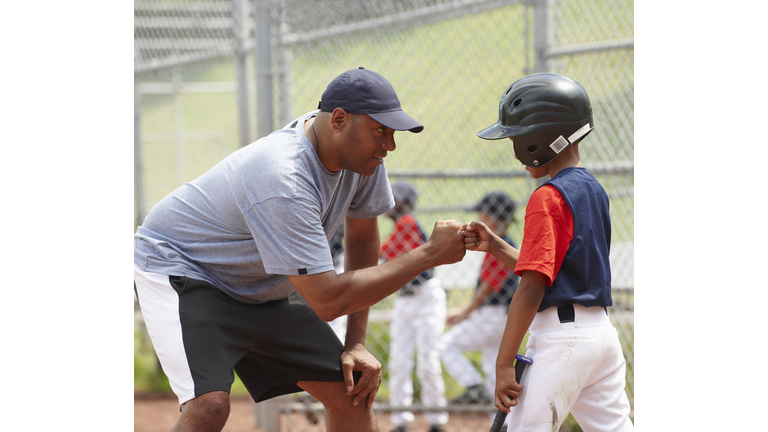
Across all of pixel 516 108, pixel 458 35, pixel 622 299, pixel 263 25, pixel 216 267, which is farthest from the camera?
pixel 622 299

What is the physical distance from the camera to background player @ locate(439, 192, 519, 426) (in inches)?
197

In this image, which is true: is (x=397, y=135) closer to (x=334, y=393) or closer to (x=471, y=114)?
(x=471, y=114)

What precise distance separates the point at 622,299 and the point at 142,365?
190 inches

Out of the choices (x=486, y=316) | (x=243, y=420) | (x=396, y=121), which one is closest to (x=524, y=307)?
(x=396, y=121)

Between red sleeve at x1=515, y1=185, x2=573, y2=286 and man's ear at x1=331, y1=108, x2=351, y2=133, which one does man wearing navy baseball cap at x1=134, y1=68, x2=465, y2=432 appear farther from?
red sleeve at x1=515, y1=185, x2=573, y2=286

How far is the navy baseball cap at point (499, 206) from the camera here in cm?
496

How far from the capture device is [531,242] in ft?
7.64

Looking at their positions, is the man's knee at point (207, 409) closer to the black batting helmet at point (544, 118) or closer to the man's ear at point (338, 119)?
the man's ear at point (338, 119)

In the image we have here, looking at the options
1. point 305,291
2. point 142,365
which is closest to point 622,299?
point 305,291

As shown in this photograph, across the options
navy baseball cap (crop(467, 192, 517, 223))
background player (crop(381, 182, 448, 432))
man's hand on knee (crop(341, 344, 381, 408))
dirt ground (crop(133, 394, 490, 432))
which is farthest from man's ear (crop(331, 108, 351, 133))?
dirt ground (crop(133, 394, 490, 432))

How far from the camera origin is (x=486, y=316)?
525 centimetres

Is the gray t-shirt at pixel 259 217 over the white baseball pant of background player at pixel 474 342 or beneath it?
over

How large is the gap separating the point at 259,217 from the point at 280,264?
208mm

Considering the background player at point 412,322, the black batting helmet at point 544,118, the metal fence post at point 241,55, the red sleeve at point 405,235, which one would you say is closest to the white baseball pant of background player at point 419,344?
the background player at point 412,322
